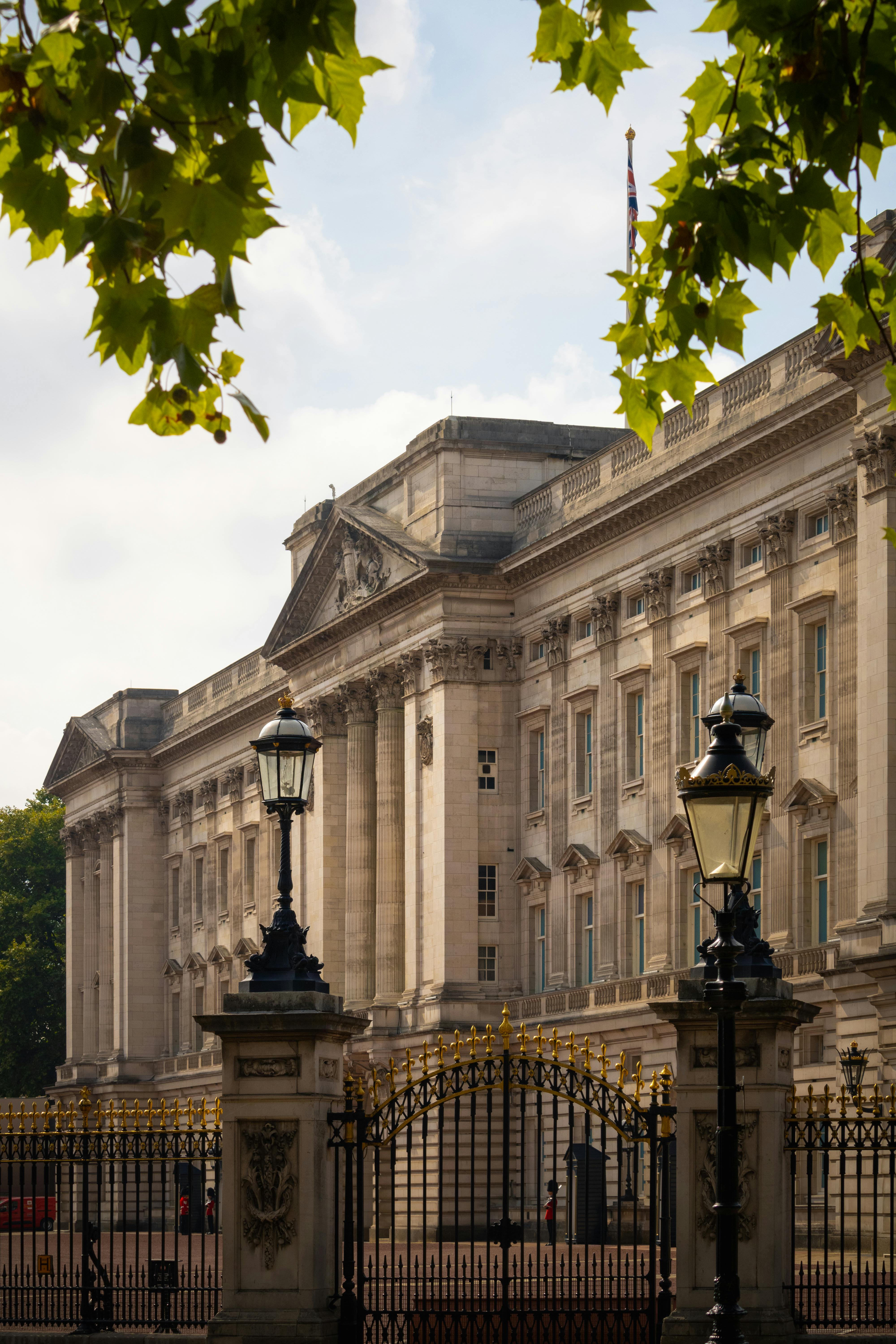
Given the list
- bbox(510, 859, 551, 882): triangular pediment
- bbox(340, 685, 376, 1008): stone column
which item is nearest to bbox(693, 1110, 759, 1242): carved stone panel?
bbox(510, 859, 551, 882): triangular pediment

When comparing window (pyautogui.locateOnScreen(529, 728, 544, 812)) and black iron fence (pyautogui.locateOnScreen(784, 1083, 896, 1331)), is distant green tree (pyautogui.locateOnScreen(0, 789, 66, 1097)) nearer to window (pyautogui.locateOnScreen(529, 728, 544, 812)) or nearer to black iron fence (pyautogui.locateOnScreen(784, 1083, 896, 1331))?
window (pyautogui.locateOnScreen(529, 728, 544, 812))

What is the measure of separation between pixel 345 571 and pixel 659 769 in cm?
2036

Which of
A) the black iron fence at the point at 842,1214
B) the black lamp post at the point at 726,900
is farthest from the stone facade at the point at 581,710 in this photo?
the black lamp post at the point at 726,900

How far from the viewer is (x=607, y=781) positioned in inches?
2468

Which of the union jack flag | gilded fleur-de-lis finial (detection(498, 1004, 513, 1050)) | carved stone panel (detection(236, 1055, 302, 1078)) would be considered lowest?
carved stone panel (detection(236, 1055, 302, 1078))

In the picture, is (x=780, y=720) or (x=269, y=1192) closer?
(x=269, y=1192)

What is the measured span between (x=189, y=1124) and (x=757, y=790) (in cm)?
747

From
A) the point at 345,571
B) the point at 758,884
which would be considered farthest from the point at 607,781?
the point at 345,571

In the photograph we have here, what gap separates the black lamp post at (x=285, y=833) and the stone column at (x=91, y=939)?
86161mm

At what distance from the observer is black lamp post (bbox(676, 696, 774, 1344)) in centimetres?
1474

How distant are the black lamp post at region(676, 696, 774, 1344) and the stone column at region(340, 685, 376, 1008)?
57573 millimetres

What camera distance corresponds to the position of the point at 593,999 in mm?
61344

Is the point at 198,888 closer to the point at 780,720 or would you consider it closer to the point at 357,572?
the point at 357,572

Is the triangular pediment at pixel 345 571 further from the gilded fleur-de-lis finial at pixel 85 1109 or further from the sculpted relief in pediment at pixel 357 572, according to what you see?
the gilded fleur-de-lis finial at pixel 85 1109
